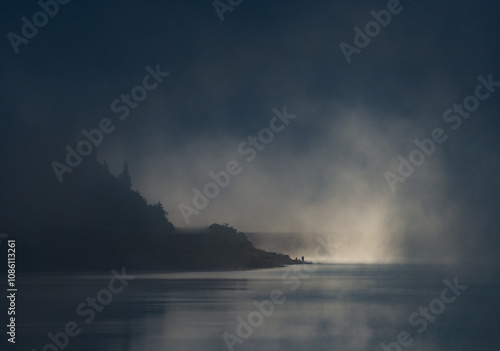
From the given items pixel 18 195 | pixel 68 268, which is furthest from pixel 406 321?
pixel 18 195

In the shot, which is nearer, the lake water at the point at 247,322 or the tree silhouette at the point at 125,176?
the lake water at the point at 247,322

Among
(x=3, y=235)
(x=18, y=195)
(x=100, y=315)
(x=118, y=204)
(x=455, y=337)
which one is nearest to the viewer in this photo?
(x=455, y=337)

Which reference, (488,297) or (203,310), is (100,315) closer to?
(203,310)

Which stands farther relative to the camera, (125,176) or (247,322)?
(125,176)

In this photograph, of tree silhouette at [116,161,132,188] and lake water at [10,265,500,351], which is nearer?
lake water at [10,265,500,351]

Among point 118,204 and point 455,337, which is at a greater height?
point 118,204

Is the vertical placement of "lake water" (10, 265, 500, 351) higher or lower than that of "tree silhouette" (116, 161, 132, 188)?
lower

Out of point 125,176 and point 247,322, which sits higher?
point 125,176

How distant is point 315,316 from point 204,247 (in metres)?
123

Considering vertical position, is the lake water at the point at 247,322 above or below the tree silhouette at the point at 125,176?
below

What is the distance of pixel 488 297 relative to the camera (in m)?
56.4

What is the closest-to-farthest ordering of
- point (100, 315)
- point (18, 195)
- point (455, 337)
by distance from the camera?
point (455, 337) → point (100, 315) → point (18, 195)

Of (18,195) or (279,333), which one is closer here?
(279,333)

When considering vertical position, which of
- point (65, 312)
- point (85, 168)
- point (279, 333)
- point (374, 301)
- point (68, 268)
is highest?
point (85, 168)
